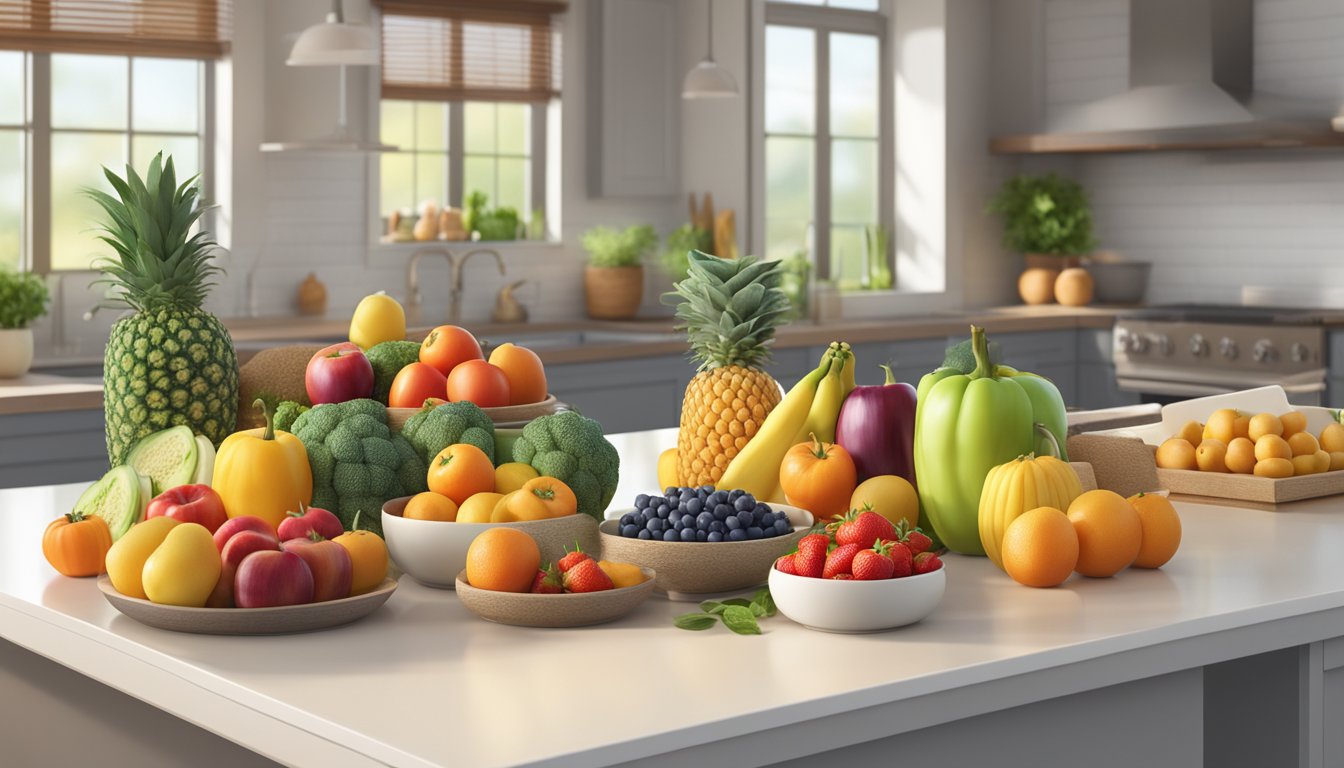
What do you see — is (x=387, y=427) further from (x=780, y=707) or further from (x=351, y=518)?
(x=780, y=707)

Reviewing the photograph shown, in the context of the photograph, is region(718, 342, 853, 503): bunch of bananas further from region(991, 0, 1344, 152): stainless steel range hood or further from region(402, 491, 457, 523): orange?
region(991, 0, 1344, 152): stainless steel range hood

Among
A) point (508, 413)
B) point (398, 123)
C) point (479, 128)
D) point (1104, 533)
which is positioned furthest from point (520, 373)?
point (479, 128)

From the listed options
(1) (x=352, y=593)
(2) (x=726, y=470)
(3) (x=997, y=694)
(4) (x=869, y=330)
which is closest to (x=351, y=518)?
(1) (x=352, y=593)

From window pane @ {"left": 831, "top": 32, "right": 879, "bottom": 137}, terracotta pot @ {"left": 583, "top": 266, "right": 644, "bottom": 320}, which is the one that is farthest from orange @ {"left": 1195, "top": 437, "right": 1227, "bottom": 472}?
window pane @ {"left": 831, "top": 32, "right": 879, "bottom": 137}

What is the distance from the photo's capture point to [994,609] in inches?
→ 71.3

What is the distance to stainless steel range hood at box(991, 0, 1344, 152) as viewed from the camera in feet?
22.4

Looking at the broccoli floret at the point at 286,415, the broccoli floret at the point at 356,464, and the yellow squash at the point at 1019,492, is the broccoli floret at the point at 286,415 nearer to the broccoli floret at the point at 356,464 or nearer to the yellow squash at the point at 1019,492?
the broccoli floret at the point at 356,464

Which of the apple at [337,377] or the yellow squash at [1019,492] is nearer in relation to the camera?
the yellow squash at [1019,492]

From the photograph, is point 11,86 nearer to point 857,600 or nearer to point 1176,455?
point 1176,455

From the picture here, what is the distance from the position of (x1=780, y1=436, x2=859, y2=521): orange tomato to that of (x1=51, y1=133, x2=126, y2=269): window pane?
168 inches

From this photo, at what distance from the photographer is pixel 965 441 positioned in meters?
2.08

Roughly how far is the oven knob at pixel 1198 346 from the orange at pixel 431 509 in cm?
523

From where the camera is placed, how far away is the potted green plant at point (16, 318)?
15.4 feet

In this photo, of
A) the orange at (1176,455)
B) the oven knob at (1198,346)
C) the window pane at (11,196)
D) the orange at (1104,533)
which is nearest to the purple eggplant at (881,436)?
the orange at (1104,533)
